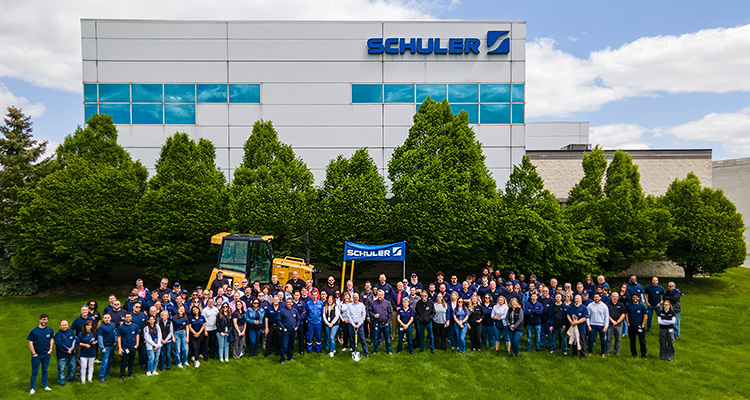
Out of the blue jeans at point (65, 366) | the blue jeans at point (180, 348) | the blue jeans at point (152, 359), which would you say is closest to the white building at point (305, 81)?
the blue jeans at point (180, 348)

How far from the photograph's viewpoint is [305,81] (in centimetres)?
2442

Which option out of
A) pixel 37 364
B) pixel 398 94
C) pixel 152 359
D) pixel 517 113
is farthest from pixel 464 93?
pixel 37 364

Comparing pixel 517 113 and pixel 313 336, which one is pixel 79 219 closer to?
pixel 313 336

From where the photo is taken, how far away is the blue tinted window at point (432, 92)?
2472cm

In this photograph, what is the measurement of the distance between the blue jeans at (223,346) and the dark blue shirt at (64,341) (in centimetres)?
278

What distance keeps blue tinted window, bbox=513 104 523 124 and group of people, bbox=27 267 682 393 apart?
1472 centimetres

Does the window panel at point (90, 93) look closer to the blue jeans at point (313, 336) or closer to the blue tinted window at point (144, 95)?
the blue tinted window at point (144, 95)

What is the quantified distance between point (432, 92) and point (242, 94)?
10.7 metres

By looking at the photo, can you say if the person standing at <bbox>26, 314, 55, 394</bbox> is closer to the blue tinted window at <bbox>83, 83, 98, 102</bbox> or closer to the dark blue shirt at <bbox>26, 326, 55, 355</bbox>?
the dark blue shirt at <bbox>26, 326, 55, 355</bbox>

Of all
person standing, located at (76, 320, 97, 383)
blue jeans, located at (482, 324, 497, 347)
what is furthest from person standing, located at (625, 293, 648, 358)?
person standing, located at (76, 320, 97, 383)

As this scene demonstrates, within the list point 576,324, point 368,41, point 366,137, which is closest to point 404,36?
point 368,41

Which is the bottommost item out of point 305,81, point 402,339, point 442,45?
point 402,339

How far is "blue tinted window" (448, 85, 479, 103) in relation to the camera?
24812 mm

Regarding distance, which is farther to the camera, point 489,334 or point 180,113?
point 180,113
